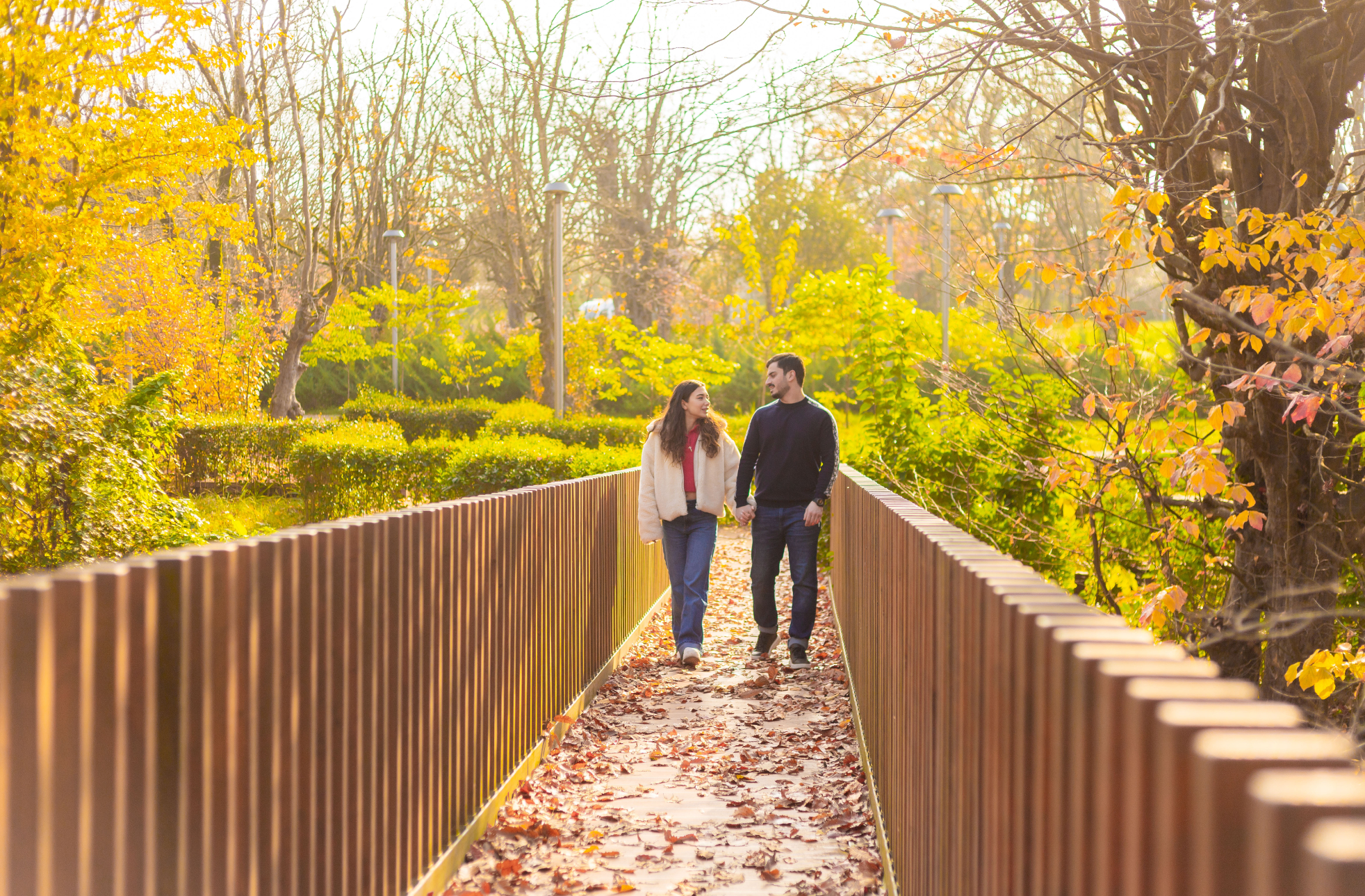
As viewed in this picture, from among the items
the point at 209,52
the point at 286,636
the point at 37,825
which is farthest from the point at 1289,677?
the point at 209,52

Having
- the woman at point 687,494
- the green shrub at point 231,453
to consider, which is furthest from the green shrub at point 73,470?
the green shrub at point 231,453

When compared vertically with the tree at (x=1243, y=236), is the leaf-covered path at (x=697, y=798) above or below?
below

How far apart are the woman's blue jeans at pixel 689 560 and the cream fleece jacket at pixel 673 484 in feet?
0.30

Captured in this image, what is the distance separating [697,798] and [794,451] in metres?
3.26

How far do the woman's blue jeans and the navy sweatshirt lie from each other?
475 mm

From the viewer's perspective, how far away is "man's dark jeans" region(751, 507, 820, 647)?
25.7 ft

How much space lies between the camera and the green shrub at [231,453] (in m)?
16.6

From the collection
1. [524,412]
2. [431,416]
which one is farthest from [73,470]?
[431,416]

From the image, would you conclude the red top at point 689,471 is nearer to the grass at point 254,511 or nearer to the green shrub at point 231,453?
the grass at point 254,511

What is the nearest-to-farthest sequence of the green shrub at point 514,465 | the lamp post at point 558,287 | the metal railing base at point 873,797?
the metal railing base at point 873,797, the green shrub at point 514,465, the lamp post at point 558,287

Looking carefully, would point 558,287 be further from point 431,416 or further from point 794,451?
point 794,451

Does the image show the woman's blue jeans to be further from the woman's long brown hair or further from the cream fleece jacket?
the woman's long brown hair

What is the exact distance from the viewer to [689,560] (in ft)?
26.3

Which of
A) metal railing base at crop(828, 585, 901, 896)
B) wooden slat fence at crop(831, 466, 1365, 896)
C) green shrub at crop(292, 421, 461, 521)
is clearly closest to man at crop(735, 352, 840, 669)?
metal railing base at crop(828, 585, 901, 896)
